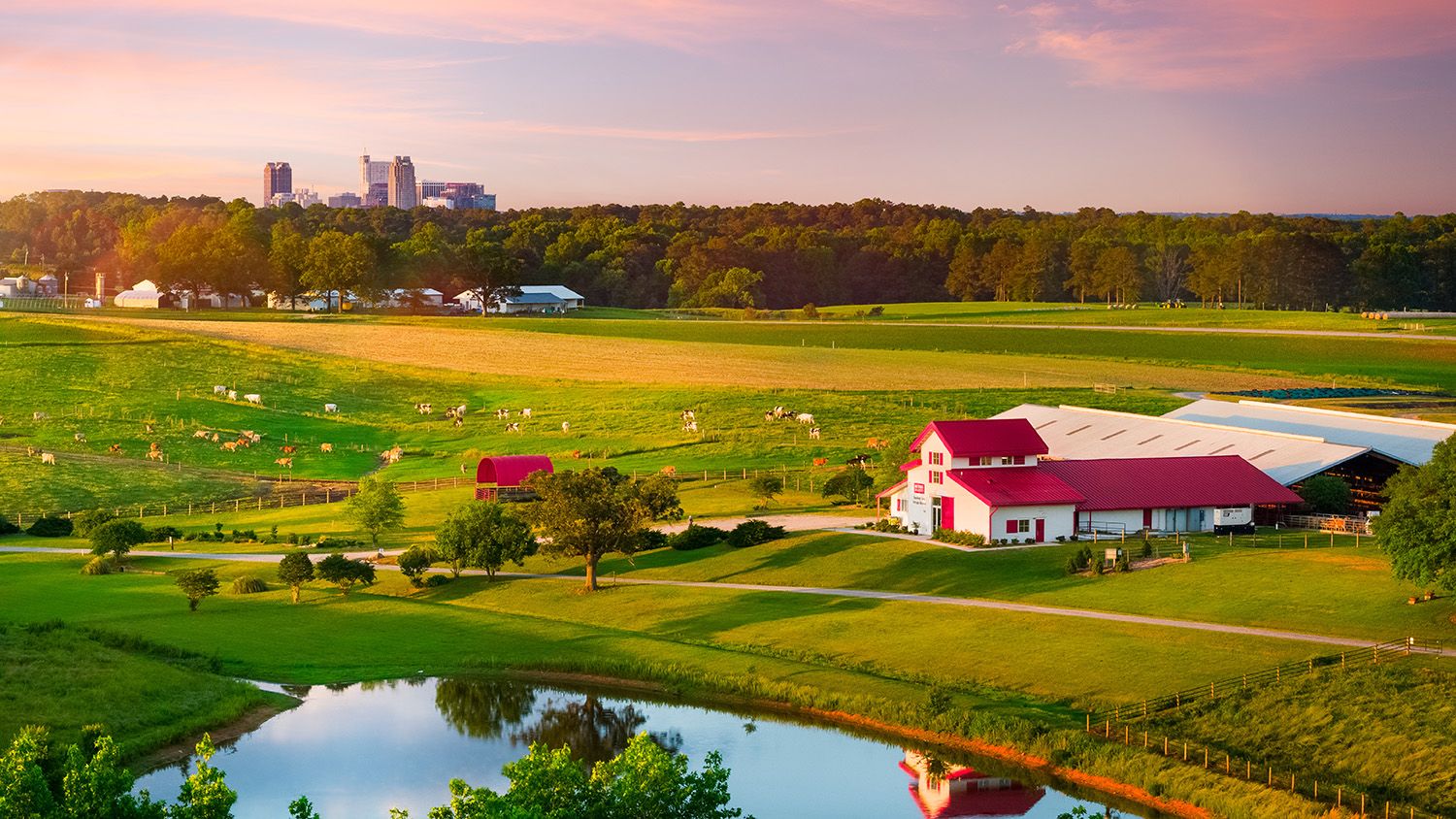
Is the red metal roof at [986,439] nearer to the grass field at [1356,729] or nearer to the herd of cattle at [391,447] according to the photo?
the herd of cattle at [391,447]

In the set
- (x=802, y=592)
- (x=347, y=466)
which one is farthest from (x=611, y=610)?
(x=347, y=466)

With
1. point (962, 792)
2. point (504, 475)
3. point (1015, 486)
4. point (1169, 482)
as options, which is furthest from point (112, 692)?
point (1169, 482)

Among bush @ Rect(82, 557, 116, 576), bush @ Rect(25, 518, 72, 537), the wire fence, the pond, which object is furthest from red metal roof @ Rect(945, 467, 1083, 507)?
bush @ Rect(25, 518, 72, 537)

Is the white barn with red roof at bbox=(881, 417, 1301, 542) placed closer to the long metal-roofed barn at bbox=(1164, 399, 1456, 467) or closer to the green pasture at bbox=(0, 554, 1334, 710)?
the long metal-roofed barn at bbox=(1164, 399, 1456, 467)

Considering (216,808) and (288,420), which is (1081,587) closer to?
(216,808)

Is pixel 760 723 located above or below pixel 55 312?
below

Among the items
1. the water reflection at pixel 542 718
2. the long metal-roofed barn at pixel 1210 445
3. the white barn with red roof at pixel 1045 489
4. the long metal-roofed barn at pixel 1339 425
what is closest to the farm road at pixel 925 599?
the white barn with red roof at pixel 1045 489
